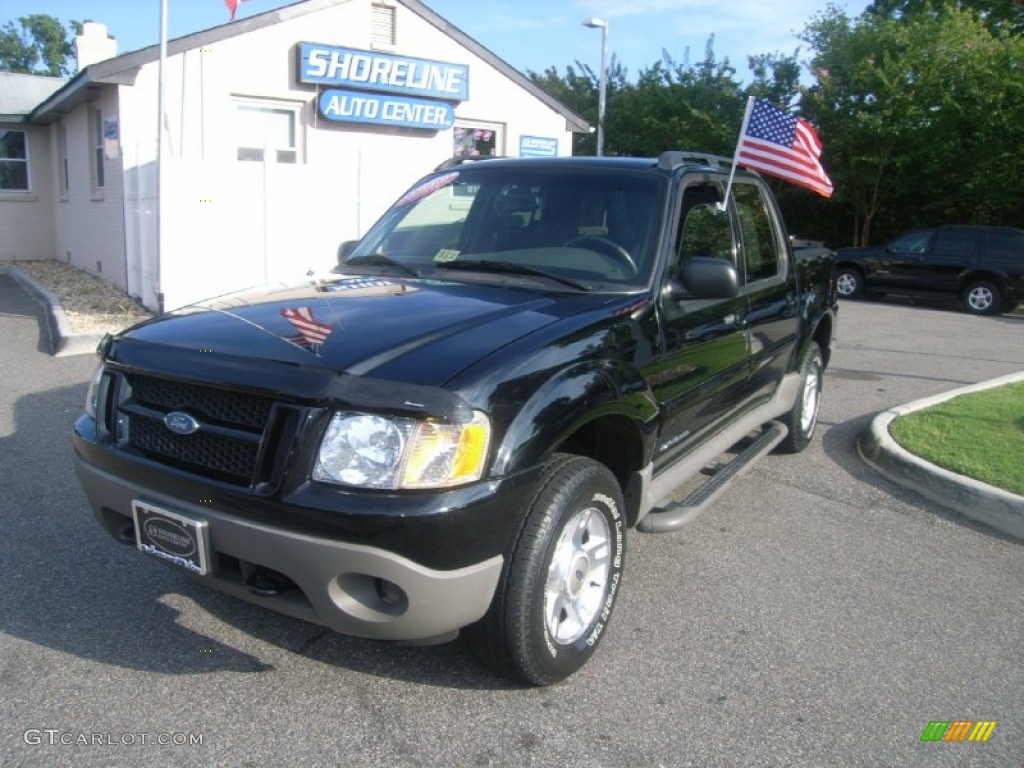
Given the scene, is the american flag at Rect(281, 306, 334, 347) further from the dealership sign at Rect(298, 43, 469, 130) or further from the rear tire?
the dealership sign at Rect(298, 43, 469, 130)

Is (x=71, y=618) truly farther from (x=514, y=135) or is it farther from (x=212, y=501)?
(x=514, y=135)

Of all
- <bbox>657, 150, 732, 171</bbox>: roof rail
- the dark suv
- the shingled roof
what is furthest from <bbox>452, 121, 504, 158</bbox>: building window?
<bbox>657, 150, 732, 171</bbox>: roof rail

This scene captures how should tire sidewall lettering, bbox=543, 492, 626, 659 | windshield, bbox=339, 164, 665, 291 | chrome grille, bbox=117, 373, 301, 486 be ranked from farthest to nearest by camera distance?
1. windshield, bbox=339, 164, 665, 291
2. tire sidewall lettering, bbox=543, 492, 626, 659
3. chrome grille, bbox=117, 373, 301, 486

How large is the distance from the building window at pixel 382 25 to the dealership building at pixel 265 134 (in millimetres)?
24

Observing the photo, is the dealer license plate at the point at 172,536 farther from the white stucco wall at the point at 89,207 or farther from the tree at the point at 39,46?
the tree at the point at 39,46

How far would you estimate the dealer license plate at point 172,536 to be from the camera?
271cm

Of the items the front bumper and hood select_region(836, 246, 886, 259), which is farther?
hood select_region(836, 246, 886, 259)

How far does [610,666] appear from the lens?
3.25 meters

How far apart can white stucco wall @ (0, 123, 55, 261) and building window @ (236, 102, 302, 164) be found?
24.3 feet

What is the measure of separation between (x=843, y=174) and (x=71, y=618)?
1988cm

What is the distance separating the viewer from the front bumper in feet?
8.25

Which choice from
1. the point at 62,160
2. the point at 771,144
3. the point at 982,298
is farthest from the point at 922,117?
the point at 62,160

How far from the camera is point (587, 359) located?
10.1 ft

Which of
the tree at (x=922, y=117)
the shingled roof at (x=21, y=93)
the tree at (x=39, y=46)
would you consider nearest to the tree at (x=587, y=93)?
the tree at (x=922, y=117)
